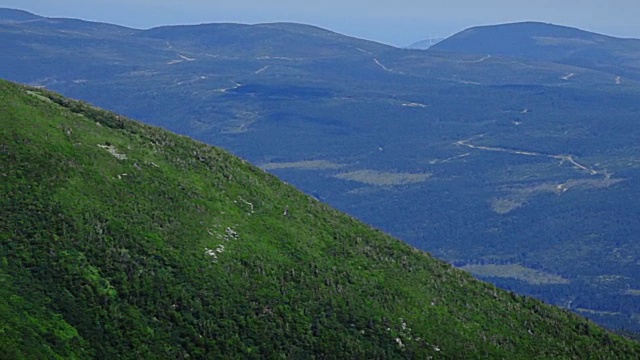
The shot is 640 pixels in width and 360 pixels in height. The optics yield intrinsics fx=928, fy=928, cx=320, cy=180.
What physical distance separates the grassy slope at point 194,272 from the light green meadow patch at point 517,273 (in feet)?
314

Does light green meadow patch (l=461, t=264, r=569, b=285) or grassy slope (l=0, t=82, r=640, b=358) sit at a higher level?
grassy slope (l=0, t=82, r=640, b=358)

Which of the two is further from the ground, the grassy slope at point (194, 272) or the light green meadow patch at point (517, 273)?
the grassy slope at point (194, 272)

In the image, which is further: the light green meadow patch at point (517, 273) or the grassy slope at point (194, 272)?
the light green meadow patch at point (517, 273)

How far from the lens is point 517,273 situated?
144m

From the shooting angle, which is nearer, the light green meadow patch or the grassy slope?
the grassy slope

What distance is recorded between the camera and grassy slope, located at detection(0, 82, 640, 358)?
102ft

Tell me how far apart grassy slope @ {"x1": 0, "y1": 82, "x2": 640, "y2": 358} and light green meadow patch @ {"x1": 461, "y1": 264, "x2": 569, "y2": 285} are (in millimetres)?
95610

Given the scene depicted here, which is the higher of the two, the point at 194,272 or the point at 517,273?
the point at 194,272

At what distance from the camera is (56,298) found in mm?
30516

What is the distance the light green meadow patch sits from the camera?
13850cm

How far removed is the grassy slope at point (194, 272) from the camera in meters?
31.2

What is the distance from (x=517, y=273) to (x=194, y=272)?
115 metres

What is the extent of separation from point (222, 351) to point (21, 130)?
13.5 m

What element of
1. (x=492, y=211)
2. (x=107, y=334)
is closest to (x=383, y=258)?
(x=107, y=334)
